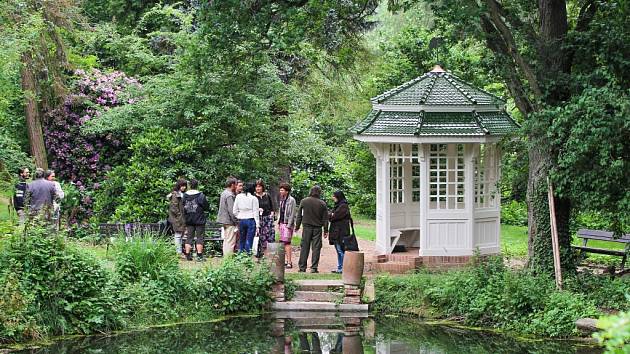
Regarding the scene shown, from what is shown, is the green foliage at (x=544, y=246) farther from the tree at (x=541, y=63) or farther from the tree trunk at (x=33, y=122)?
the tree trunk at (x=33, y=122)

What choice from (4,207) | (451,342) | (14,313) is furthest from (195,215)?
(4,207)

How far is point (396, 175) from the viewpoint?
19.9 metres

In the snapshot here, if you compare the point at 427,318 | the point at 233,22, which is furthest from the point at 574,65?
the point at 233,22

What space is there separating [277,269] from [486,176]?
4994 millimetres

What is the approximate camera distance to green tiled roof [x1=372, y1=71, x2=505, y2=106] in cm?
1836

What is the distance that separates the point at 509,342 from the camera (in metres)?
13.8

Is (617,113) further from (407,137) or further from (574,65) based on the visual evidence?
(407,137)

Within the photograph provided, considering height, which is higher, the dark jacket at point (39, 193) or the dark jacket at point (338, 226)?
the dark jacket at point (39, 193)

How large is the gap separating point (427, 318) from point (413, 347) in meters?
1.99

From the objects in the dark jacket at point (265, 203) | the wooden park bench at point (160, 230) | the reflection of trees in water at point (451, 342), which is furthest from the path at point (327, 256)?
the reflection of trees in water at point (451, 342)

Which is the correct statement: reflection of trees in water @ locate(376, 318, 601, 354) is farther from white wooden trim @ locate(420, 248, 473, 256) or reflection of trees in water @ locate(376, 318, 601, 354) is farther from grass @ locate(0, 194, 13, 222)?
grass @ locate(0, 194, 13, 222)

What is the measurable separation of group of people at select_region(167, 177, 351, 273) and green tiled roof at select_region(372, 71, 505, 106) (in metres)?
2.31

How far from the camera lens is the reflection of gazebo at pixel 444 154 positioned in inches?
712

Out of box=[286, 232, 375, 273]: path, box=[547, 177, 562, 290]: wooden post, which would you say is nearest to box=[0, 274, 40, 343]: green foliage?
box=[286, 232, 375, 273]: path
